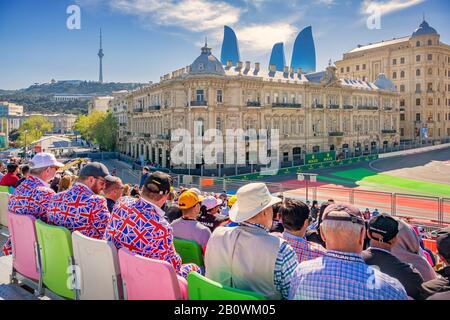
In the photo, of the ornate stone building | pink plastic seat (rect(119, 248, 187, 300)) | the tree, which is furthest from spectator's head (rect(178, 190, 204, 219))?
the tree

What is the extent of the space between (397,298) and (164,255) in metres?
2.36

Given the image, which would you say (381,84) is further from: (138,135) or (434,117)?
(138,135)

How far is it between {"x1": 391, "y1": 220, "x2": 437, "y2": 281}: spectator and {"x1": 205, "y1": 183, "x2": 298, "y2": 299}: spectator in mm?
1718

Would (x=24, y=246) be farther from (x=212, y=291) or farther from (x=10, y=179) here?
(x=10, y=179)

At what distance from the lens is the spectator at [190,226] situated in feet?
17.7

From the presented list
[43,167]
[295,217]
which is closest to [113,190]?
[43,167]

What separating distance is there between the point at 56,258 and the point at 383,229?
158 inches

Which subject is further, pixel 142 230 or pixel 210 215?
pixel 210 215

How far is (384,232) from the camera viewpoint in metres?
4.23

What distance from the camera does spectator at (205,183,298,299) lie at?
3.61 meters

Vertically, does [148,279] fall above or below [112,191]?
below

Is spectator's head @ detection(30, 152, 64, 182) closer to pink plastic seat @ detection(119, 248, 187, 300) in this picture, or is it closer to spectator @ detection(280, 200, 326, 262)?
pink plastic seat @ detection(119, 248, 187, 300)

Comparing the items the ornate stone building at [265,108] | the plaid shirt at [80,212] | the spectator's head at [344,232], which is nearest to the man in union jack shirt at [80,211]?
the plaid shirt at [80,212]

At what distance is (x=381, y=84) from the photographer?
72.9 meters
